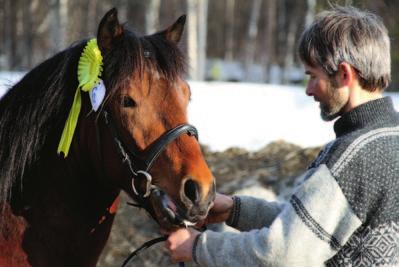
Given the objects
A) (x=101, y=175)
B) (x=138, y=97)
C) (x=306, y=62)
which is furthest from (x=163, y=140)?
(x=306, y=62)

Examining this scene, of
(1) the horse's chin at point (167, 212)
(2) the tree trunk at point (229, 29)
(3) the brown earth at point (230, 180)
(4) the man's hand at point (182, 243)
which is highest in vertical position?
(1) the horse's chin at point (167, 212)

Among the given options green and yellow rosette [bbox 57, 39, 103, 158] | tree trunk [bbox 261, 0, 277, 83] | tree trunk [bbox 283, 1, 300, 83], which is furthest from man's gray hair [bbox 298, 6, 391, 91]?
tree trunk [bbox 261, 0, 277, 83]

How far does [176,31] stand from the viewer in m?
2.71

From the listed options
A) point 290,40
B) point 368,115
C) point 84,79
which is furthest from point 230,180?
point 290,40

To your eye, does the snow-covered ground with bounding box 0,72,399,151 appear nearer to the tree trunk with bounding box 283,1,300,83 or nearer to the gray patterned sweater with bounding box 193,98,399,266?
the gray patterned sweater with bounding box 193,98,399,266

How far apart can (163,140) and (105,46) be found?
0.50m

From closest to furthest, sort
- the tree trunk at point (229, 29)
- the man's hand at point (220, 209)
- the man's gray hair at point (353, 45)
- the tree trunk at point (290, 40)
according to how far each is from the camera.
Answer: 1. the man's gray hair at point (353, 45)
2. the man's hand at point (220, 209)
3. the tree trunk at point (290, 40)
4. the tree trunk at point (229, 29)

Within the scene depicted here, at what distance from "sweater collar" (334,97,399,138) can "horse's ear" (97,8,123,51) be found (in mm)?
950

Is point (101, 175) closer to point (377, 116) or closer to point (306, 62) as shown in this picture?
point (306, 62)

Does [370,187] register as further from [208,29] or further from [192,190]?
[208,29]

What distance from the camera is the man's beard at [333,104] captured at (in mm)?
2176

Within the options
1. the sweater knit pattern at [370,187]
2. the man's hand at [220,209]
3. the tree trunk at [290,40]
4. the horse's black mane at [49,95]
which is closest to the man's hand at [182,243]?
the man's hand at [220,209]

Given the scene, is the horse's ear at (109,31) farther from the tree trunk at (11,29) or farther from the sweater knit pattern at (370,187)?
the tree trunk at (11,29)

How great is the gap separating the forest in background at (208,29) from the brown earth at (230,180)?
8864mm
